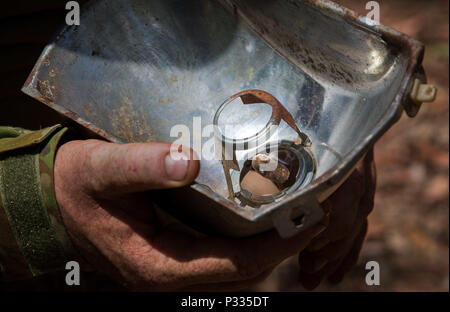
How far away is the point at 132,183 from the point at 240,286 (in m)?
0.42

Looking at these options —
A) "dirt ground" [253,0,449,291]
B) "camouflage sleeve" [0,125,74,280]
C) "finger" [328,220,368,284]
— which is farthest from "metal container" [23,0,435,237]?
"dirt ground" [253,0,449,291]

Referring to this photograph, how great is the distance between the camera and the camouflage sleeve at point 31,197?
1.25 m

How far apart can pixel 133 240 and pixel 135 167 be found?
0.25 m

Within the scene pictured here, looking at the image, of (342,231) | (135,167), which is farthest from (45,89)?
(342,231)

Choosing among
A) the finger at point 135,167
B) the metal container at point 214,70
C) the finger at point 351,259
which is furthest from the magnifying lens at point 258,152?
the finger at point 351,259

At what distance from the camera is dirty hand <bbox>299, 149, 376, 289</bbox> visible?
147 cm

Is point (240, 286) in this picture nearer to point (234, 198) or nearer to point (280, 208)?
point (234, 198)

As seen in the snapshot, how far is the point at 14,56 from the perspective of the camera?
150 cm

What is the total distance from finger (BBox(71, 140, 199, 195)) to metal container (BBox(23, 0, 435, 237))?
2.3 inches

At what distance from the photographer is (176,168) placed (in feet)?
→ 3.45

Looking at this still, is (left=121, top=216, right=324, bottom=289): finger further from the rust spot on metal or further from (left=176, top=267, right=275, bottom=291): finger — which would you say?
the rust spot on metal

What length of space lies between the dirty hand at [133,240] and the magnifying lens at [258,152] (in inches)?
5.5

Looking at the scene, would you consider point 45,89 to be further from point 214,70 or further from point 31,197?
point 214,70
